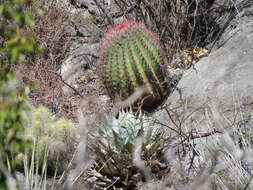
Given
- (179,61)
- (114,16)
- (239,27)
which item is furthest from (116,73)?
(114,16)

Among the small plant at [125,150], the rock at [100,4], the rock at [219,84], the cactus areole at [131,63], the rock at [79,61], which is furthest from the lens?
the rock at [100,4]

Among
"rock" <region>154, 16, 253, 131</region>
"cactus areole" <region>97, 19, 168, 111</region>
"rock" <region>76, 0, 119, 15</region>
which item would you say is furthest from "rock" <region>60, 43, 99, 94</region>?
"rock" <region>154, 16, 253, 131</region>

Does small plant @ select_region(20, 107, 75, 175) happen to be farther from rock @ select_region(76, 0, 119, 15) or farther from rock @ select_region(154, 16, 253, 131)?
rock @ select_region(76, 0, 119, 15)

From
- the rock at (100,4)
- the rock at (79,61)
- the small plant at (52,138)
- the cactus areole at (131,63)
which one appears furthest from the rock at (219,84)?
the rock at (100,4)

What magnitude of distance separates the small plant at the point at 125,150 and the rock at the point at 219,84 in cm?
34

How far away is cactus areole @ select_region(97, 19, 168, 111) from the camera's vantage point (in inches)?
196

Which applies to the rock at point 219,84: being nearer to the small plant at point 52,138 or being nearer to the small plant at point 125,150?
the small plant at point 125,150

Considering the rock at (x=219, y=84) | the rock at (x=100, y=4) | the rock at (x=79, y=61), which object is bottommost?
the rock at (x=219, y=84)

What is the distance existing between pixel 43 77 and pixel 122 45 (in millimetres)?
1501

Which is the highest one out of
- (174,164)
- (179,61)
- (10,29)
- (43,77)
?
(10,29)

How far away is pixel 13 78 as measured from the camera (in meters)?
2.31

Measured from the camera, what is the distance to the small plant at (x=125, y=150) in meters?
3.87

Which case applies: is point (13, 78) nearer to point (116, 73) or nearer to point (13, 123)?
point (13, 123)

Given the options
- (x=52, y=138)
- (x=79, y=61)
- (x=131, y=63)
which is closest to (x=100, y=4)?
(x=79, y=61)
